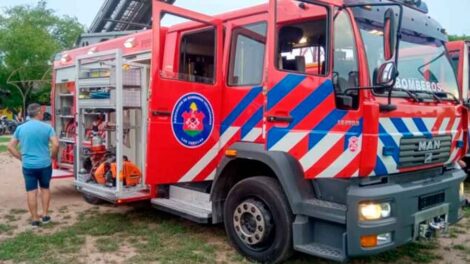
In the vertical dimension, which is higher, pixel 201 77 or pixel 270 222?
pixel 201 77

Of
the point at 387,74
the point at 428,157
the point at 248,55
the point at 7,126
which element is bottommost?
the point at 7,126

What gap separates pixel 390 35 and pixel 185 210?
2.95m

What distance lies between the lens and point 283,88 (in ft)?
13.8

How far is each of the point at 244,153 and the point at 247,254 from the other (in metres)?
1.03

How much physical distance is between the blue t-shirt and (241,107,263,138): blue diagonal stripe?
285 centimetres

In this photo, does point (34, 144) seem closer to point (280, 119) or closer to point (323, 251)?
point (280, 119)

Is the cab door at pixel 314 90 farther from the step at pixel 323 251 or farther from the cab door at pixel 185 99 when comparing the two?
the cab door at pixel 185 99

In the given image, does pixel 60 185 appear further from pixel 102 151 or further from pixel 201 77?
pixel 201 77

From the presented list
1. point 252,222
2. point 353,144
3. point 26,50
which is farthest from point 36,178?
point 26,50

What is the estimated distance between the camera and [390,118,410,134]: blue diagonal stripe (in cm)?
391

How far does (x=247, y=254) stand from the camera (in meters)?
4.62

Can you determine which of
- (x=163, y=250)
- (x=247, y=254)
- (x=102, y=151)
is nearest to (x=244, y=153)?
(x=247, y=254)

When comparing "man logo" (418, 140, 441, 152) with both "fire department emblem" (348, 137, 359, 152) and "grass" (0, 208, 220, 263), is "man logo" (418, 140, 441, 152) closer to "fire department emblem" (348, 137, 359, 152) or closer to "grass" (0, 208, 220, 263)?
"fire department emblem" (348, 137, 359, 152)

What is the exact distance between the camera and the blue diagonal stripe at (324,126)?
3922 mm
